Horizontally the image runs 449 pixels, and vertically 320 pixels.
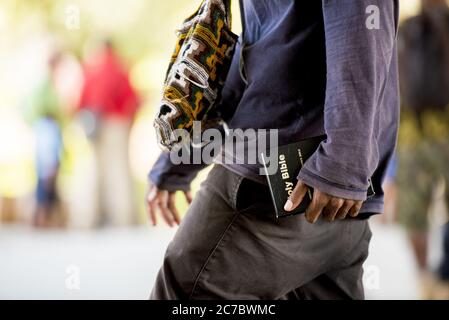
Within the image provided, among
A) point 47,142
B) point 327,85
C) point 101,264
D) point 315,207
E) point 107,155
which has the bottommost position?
point 101,264

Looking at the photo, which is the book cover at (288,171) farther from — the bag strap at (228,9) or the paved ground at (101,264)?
the paved ground at (101,264)

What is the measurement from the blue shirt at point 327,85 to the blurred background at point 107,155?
4.72 ft

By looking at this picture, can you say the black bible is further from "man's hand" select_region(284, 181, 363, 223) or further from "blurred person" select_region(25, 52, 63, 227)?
"blurred person" select_region(25, 52, 63, 227)

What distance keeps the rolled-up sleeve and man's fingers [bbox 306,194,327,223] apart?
1.0 inches

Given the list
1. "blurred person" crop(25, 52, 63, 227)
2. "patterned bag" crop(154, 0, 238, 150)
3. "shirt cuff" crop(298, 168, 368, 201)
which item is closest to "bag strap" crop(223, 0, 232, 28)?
"patterned bag" crop(154, 0, 238, 150)

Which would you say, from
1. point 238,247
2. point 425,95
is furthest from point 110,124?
point 238,247

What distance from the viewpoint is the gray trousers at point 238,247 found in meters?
1.46

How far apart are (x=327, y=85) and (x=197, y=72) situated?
Answer: 327 mm

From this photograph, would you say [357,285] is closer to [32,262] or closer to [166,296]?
[166,296]

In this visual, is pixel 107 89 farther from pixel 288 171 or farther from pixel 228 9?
pixel 288 171

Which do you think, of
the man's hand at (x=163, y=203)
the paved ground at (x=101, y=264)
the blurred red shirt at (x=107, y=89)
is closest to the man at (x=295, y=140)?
the man's hand at (x=163, y=203)

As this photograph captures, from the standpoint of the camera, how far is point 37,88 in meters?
6.18

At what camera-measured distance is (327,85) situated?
4.37 ft

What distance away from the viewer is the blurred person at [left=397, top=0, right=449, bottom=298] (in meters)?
3.58
